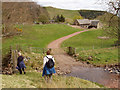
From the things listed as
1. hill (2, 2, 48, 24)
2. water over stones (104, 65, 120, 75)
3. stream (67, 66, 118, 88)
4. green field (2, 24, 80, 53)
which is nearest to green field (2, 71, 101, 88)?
stream (67, 66, 118, 88)

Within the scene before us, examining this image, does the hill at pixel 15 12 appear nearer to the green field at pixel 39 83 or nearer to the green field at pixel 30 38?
the green field at pixel 30 38

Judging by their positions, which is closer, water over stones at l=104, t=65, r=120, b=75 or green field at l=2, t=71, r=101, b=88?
green field at l=2, t=71, r=101, b=88

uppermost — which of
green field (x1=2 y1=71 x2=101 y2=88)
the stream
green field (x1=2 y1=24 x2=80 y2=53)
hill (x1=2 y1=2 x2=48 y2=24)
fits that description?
hill (x1=2 y1=2 x2=48 y2=24)

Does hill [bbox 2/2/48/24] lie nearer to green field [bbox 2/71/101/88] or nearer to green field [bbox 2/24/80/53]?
green field [bbox 2/24/80/53]

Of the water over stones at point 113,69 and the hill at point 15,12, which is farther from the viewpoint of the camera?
the hill at point 15,12

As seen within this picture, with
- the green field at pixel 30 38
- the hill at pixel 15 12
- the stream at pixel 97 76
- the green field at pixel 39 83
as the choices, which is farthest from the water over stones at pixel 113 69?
the green field at pixel 30 38

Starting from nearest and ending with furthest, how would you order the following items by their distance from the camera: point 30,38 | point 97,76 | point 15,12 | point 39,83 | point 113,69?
1. point 39,83
2. point 97,76
3. point 113,69
4. point 15,12
5. point 30,38

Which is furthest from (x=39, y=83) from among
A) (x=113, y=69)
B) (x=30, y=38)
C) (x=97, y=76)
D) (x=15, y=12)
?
(x=30, y=38)

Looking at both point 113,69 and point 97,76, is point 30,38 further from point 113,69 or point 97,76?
point 97,76

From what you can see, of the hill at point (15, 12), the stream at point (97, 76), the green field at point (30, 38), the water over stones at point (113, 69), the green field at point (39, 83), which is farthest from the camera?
the green field at point (30, 38)

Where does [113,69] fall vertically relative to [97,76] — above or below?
above

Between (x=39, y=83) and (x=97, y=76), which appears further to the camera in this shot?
(x=97, y=76)

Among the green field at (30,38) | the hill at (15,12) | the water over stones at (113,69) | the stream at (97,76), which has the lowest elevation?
the stream at (97,76)

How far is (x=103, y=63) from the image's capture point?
55.9 feet
